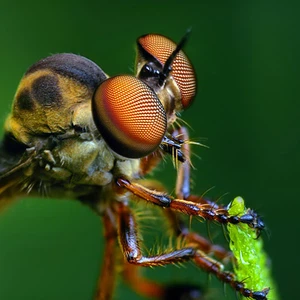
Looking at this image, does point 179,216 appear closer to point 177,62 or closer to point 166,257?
point 166,257

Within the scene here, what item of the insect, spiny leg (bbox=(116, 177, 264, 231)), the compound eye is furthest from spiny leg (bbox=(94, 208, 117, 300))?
the compound eye

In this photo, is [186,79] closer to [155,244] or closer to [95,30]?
[155,244]

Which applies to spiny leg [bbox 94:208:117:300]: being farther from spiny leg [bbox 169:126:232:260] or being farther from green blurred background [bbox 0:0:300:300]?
green blurred background [bbox 0:0:300:300]

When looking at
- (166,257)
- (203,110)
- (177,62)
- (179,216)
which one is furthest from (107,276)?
(203,110)

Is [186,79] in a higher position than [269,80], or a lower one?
higher

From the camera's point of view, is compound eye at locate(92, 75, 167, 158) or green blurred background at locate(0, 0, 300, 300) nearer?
compound eye at locate(92, 75, 167, 158)

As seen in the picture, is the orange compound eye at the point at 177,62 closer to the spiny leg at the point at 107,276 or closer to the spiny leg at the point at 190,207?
the spiny leg at the point at 190,207

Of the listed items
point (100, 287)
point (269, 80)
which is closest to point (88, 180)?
point (100, 287)
